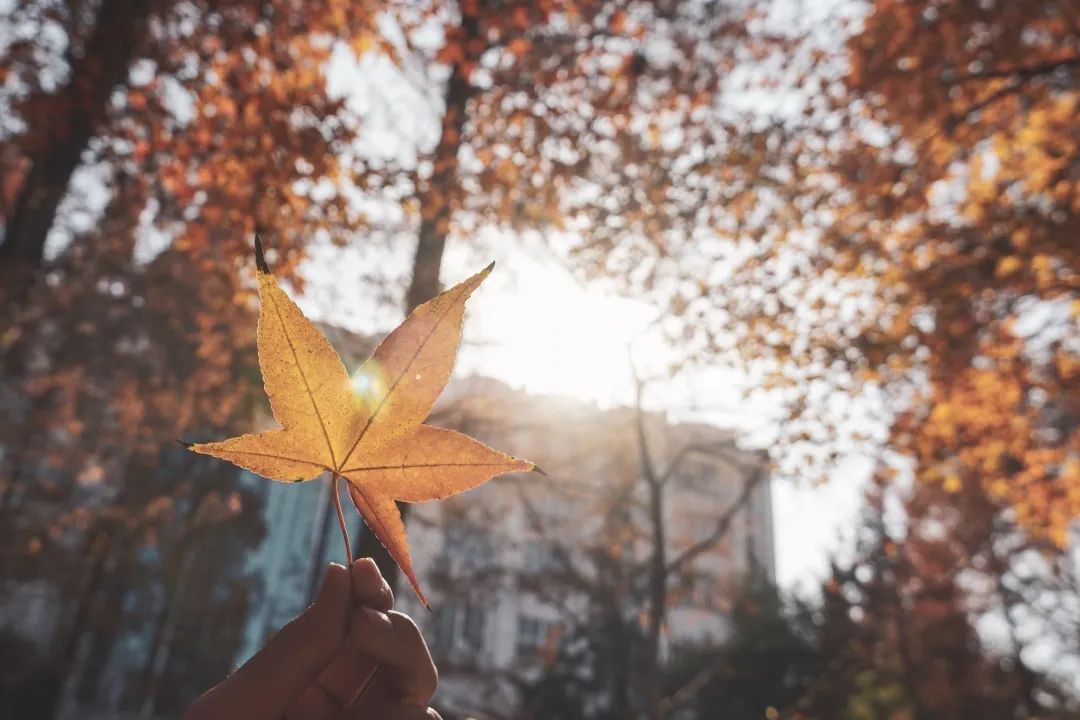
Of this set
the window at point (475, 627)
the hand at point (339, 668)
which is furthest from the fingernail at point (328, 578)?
the window at point (475, 627)

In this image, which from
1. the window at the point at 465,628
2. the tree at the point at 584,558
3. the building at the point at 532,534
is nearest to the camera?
the tree at the point at 584,558

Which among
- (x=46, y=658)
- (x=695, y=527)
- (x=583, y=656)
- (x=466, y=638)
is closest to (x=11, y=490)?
(x=46, y=658)

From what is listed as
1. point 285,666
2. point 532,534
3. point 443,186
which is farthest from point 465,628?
point 285,666

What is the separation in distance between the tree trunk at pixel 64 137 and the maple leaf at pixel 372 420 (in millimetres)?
7154

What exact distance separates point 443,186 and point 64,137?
3.76 m

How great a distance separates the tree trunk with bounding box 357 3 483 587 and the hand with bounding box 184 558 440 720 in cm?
678

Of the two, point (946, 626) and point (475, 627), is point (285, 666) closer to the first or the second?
point (946, 626)

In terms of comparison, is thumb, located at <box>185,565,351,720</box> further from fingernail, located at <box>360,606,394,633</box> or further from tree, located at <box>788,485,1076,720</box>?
tree, located at <box>788,485,1076,720</box>

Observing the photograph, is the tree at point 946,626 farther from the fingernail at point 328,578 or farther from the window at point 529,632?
the fingernail at point 328,578

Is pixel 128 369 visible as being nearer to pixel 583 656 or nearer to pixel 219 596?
pixel 583 656

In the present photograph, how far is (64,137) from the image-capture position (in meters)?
6.56

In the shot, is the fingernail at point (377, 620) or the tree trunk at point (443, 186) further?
the tree trunk at point (443, 186)

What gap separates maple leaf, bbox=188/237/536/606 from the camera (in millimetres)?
786

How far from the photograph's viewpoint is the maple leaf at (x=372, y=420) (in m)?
0.79
